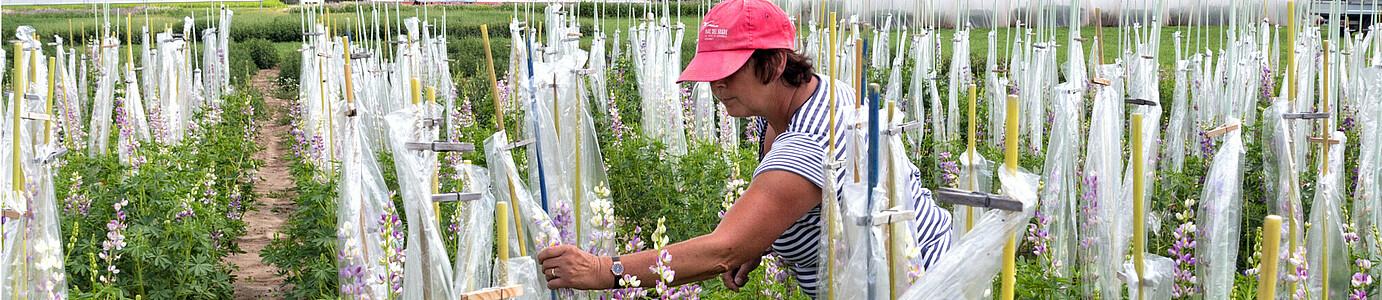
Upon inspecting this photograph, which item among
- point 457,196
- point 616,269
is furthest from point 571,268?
point 457,196

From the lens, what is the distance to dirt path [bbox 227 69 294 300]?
3.87 meters

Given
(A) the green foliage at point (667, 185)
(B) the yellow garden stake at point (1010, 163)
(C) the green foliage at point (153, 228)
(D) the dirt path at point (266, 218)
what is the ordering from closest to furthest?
(B) the yellow garden stake at point (1010, 163)
(C) the green foliage at point (153, 228)
(A) the green foliage at point (667, 185)
(D) the dirt path at point (266, 218)

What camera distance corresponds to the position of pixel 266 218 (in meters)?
5.01

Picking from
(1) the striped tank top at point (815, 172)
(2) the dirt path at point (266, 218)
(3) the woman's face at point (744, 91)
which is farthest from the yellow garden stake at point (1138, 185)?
(2) the dirt path at point (266, 218)

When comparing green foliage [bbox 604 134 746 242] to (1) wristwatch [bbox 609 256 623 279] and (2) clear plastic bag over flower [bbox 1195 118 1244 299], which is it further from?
(1) wristwatch [bbox 609 256 623 279]

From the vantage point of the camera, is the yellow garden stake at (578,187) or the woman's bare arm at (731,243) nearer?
the woman's bare arm at (731,243)

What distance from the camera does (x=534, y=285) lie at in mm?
1812

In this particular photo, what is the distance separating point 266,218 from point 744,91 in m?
3.80

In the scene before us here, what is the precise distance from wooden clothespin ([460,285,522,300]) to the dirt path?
2.01 m

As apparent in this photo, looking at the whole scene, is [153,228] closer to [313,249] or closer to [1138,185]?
[313,249]

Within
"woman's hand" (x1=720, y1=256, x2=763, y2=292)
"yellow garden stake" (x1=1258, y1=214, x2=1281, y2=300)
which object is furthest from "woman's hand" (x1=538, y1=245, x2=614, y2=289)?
"yellow garden stake" (x1=1258, y1=214, x2=1281, y2=300)

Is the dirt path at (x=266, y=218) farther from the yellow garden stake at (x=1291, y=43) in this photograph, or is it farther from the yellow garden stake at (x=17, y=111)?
the yellow garden stake at (x=1291, y=43)

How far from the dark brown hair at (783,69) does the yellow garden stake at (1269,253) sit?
742mm

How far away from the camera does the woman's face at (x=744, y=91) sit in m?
1.79
